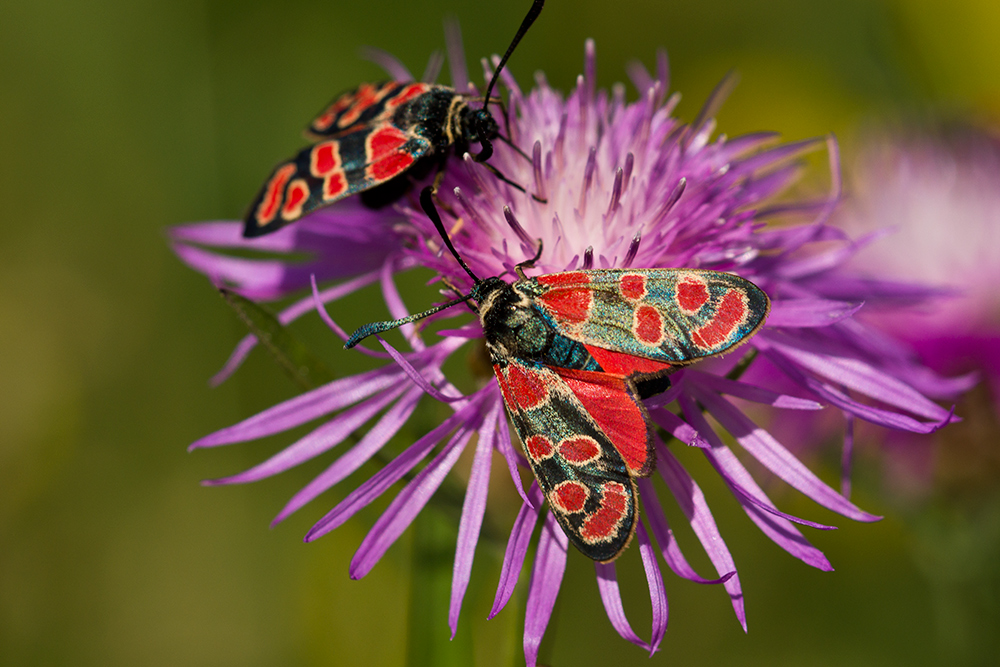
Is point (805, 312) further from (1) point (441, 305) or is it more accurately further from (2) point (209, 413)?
(2) point (209, 413)

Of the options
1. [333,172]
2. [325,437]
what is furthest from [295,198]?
[325,437]

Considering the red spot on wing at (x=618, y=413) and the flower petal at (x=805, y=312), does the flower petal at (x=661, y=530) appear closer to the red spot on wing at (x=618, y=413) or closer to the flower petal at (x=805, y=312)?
the red spot on wing at (x=618, y=413)

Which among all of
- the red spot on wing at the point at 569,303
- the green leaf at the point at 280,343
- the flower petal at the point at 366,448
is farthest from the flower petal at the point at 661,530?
the green leaf at the point at 280,343

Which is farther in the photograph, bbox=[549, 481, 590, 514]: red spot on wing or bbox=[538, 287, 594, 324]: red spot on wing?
bbox=[538, 287, 594, 324]: red spot on wing

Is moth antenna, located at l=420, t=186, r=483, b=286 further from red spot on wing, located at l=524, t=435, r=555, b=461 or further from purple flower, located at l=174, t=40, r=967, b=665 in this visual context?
red spot on wing, located at l=524, t=435, r=555, b=461

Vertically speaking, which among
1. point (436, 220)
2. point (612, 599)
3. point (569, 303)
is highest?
point (436, 220)

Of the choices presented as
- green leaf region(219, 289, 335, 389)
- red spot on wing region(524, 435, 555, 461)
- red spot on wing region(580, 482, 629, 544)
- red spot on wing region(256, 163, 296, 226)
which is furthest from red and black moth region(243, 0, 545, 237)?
red spot on wing region(580, 482, 629, 544)
